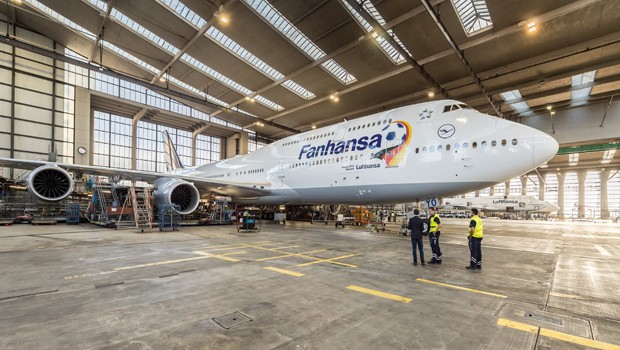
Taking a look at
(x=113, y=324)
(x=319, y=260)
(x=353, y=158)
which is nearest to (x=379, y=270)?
(x=319, y=260)

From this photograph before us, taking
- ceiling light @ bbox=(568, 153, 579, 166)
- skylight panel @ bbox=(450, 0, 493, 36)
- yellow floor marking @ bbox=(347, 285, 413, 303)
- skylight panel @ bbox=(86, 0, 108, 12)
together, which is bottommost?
yellow floor marking @ bbox=(347, 285, 413, 303)

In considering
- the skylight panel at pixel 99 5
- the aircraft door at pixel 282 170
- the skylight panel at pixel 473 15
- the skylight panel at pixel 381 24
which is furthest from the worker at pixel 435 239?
the skylight panel at pixel 99 5

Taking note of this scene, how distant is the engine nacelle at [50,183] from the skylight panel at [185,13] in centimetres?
1174

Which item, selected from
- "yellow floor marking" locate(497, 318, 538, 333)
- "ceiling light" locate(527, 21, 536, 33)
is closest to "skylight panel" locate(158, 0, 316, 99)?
"ceiling light" locate(527, 21, 536, 33)

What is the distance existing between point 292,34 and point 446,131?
521 inches

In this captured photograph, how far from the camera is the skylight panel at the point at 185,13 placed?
17.5 metres

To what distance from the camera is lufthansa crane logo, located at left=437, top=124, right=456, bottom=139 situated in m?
9.47

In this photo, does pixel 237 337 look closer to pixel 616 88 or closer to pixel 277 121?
pixel 616 88

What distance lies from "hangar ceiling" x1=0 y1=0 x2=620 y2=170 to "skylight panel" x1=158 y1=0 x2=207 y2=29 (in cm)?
6

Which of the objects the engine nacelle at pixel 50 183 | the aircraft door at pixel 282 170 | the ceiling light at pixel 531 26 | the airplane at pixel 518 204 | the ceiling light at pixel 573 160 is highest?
the ceiling light at pixel 531 26

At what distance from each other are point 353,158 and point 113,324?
31.8ft

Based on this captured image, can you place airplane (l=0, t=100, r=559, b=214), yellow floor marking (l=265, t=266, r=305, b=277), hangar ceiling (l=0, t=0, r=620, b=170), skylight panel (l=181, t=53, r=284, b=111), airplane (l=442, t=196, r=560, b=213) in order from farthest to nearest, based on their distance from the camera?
airplane (l=442, t=196, r=560, b=213) < skylight panel (l=181, t=53, r=284, b=111) < hangar ceiling (l=0, t=0, r=620, b=170) < airplane (l=0, t=100, r=559, b=214) < yellow floor marking (l=265, t=266, r=305, b=277)

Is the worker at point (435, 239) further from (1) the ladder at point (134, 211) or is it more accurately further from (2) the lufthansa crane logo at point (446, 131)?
(1) the ladder at point (134, 211)

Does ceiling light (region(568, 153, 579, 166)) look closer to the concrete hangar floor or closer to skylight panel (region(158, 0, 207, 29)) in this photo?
the concrete hangar floor
